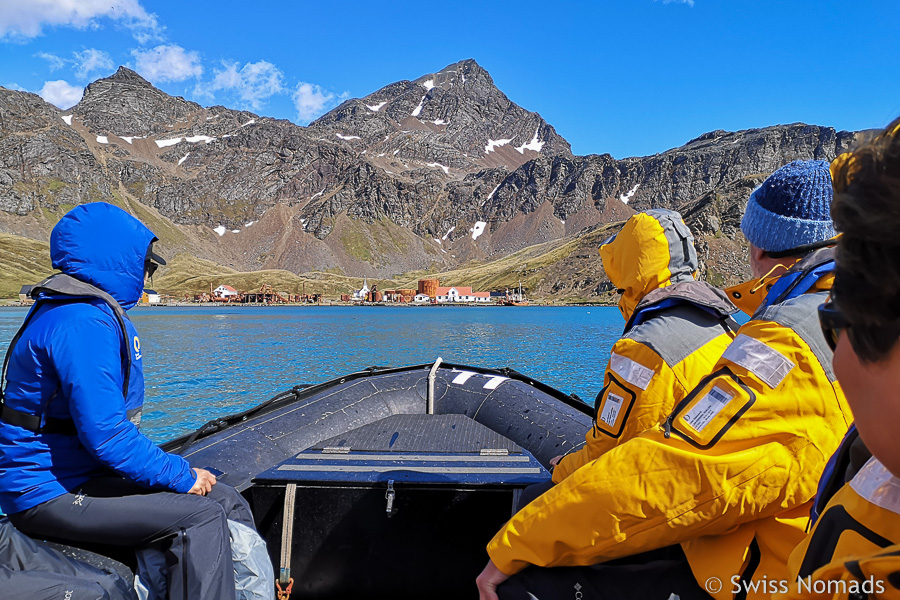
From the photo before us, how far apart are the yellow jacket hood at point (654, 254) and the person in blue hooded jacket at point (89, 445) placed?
2.35 meters

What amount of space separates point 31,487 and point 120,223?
4.32 ft

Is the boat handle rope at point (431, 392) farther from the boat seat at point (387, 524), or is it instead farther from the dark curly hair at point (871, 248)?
the dark curly hair at point (871, 248)

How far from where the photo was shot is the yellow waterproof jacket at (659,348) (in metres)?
1.96

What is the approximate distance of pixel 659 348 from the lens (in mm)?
1955

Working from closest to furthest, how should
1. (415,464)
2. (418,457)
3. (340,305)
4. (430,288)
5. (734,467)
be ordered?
1. (734,467)
2. (415,464)
3. (418,457)
4. (340,305)
5. (430,288)

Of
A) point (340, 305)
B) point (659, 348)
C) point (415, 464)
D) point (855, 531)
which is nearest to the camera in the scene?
point (855, 531)

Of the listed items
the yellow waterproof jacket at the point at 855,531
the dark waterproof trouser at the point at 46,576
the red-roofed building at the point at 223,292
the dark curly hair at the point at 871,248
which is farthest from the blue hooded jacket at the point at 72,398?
the red-roofed building at the point at 223,292

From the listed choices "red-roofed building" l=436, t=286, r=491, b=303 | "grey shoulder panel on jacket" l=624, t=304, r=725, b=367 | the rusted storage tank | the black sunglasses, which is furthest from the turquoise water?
the rusted storage tank

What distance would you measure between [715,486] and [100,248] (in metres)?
2.88

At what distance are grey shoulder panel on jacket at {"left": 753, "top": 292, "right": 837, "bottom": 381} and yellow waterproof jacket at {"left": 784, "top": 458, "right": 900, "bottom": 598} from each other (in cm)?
50

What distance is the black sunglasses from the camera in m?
0.75

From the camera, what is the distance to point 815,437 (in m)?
1.41

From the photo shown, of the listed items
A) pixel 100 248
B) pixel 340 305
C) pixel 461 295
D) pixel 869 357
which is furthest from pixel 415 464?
pixel 461 295

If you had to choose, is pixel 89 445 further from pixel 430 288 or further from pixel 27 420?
pixel 430 288
